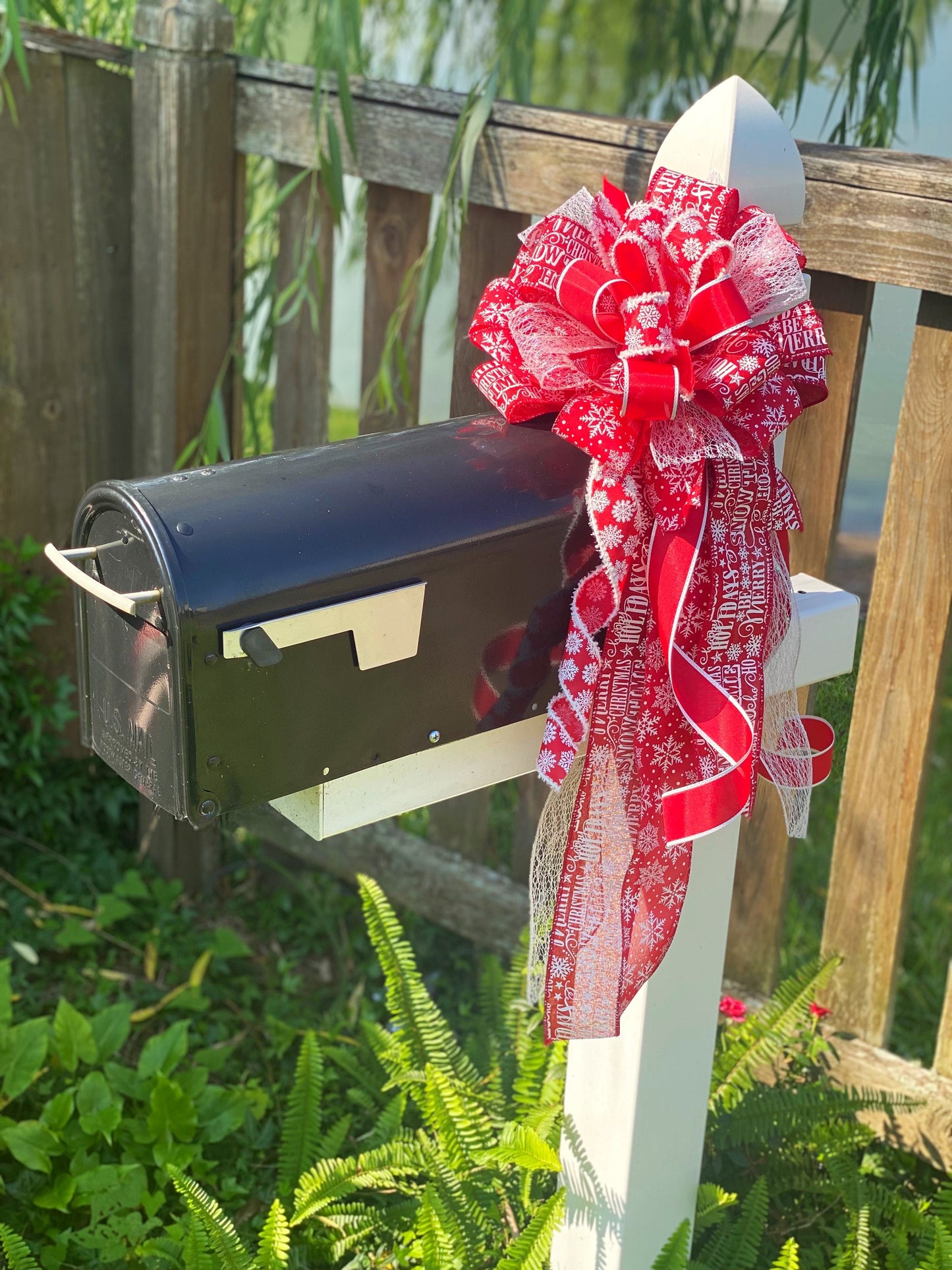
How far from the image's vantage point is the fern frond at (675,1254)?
4.30 feet

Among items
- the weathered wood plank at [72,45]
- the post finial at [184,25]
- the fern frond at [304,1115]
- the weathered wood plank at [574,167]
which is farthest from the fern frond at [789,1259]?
the weathered wood plank at [72,45]

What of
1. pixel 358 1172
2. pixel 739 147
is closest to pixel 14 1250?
pixel 358 1172

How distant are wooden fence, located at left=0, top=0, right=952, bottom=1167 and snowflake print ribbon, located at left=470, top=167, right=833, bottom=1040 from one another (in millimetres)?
383

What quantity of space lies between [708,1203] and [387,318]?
1.46m

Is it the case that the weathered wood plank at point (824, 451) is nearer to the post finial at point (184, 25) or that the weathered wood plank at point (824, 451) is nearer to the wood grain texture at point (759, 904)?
the wood grain texture at point (759, 904)

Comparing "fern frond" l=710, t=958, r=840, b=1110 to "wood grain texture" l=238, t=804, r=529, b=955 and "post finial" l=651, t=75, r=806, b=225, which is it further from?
"post finial" l=651, t=75, r=806, b=225

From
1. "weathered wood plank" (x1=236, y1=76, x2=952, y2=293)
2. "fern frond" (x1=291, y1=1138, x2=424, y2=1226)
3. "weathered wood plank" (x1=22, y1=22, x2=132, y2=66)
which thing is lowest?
"fern frond" (x1=291, y1=1138, x2=424, y2=1226)

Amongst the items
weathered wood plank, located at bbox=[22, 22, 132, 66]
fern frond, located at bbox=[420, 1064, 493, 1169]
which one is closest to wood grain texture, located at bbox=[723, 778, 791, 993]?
fern frond, located at bbox=[420, 1064, 493, 1169]

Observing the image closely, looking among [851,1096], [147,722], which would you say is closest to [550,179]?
[147,722]

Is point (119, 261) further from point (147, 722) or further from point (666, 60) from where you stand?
point (147, 722)

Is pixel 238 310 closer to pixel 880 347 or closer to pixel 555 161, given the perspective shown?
pixel 555 161

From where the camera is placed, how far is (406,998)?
5.71ft

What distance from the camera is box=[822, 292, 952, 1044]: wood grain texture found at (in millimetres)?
1602

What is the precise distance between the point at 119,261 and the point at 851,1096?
77.7 inches
